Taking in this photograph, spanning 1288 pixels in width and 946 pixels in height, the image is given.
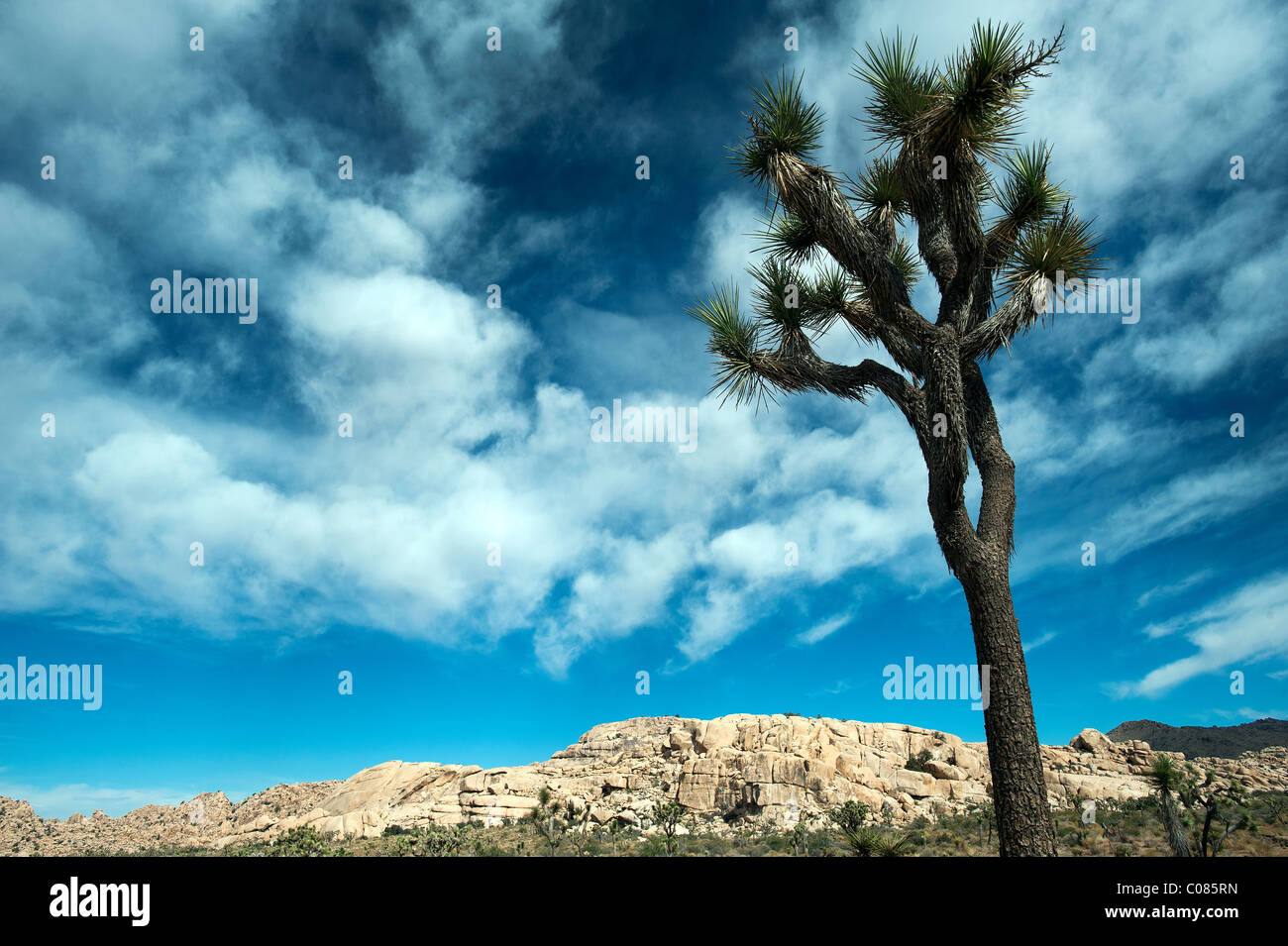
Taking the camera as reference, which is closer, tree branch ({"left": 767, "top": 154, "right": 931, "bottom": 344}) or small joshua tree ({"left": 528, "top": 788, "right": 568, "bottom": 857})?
tree branch ({"left": 767, "top": 154, "right": 931, "bottom": 344})

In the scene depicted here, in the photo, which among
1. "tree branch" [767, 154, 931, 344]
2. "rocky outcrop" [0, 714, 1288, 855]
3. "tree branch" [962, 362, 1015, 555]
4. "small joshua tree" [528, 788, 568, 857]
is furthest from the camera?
"rocky outcrop" [0, 714, 1288, 855]

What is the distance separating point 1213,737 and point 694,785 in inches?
2077

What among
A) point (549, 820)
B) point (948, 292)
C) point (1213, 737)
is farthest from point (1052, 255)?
point (1213, 737)

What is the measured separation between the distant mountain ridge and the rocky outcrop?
7.76 meters

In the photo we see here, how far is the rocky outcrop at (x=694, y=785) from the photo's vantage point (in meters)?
40.6

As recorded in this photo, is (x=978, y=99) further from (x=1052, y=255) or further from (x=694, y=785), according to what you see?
(x=694, y=785)

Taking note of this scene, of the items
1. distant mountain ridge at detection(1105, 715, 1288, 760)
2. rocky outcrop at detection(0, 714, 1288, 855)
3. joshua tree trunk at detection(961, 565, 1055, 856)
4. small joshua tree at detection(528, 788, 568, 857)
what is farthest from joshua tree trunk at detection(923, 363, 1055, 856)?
distant mountain ridge at detection(1105, 715, 1288, 760)

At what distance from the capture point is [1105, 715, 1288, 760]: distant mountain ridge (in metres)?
59.5

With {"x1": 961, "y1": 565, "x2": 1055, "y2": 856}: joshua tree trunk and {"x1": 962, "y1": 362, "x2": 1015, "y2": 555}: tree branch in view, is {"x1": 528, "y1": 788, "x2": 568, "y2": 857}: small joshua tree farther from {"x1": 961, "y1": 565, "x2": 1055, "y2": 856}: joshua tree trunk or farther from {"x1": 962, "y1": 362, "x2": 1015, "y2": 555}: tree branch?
{"x1": 962, "y1": 362, "x2": 1015, "y2": 555}: tree branch

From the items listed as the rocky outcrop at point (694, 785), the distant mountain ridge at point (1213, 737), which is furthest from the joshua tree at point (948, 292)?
the distant mountain ridge at point (1213, 737)

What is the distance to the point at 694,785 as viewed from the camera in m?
43.9
